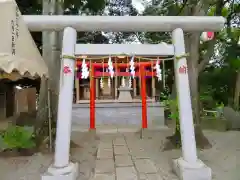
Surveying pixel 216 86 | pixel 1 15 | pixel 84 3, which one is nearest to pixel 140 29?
pixel 1 15

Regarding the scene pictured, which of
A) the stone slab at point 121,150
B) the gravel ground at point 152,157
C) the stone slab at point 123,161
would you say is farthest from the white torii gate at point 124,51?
the stone slab at point 121,150

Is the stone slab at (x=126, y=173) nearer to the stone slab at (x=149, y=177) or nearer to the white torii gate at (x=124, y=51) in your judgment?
the stone slab at (x=149, y=177)

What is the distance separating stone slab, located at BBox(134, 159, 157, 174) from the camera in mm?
4362

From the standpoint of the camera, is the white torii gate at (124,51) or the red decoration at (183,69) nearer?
the white torii gate at (124,51)

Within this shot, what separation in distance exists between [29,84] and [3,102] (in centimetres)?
215

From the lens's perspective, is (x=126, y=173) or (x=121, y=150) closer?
(x=126, y=173)

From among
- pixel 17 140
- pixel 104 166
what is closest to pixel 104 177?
pixel 104 166

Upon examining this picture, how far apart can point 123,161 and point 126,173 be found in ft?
2.26

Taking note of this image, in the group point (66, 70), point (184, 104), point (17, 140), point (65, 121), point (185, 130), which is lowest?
point (17, 140)

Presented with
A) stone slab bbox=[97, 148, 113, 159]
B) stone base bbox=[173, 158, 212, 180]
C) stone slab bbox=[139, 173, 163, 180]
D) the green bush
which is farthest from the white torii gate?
the green bush

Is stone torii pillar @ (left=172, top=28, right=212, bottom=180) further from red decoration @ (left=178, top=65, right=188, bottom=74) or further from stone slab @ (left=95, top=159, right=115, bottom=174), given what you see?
stone slab @ (left=95, top=159, right=115, bottom=174)

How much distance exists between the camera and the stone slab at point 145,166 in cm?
436

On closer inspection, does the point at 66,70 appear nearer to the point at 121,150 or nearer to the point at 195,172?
the point at 195,172

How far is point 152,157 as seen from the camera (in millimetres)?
5266
